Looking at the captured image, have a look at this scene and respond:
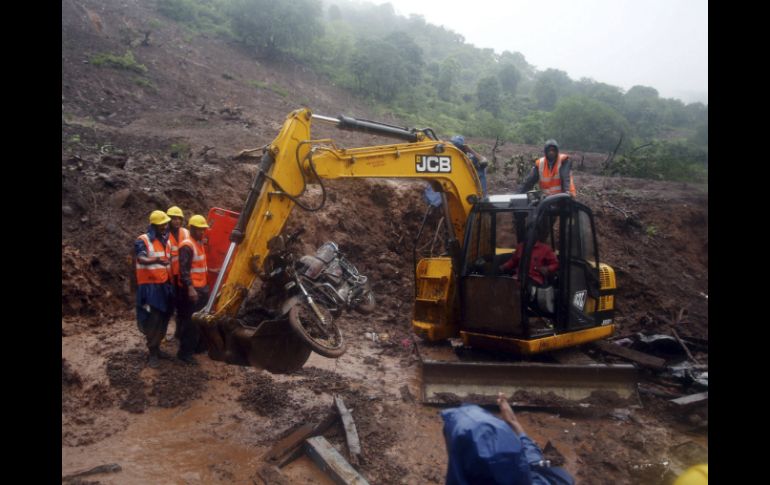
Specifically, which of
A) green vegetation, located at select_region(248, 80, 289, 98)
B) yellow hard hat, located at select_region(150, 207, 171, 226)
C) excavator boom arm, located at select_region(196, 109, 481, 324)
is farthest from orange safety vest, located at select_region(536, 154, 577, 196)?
green vegetation, located at select_region(248, 80, 289, 98)

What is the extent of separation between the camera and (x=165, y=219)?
6.01 meters

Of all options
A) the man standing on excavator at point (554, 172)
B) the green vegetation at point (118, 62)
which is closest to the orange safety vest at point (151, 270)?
the man standing on excavator at point (554, 172)

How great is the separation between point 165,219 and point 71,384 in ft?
6.54

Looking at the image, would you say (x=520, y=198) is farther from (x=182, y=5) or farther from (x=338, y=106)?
(x=182, y=5)

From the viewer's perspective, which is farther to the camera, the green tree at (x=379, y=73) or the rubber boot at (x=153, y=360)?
the green tree at (x=379, y=73)

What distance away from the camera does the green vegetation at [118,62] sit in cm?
1667

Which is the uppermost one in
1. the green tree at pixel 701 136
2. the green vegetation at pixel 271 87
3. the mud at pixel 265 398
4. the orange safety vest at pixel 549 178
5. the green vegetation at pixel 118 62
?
the green vegetation at pixel 271 87

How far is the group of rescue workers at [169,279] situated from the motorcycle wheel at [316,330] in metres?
1.80

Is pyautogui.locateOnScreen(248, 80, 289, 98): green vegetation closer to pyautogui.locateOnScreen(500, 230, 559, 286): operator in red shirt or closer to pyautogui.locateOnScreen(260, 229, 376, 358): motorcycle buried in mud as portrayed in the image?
pyautogui.locateOnScreen(260, 229, 376, 358): motorcycle buried in mud

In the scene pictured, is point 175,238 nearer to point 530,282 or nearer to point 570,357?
point 530,282

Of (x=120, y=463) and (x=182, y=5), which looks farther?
(x=182, y=5)

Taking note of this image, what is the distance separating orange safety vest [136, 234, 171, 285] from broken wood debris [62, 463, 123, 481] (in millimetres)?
2230

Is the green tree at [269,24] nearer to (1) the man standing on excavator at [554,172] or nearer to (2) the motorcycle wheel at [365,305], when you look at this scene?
(1) the man standing on excavator at [554,172]
